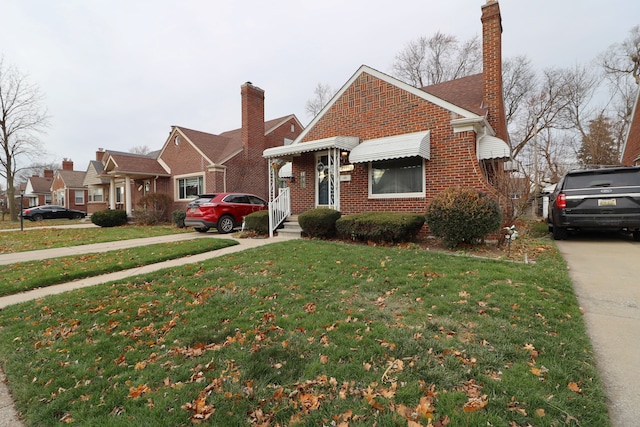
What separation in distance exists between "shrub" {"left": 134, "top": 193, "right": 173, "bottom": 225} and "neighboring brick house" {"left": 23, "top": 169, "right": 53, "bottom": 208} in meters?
43.2

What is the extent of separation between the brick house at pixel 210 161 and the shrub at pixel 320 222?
1016cm

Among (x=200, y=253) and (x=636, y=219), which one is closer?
(x=636, y=219)

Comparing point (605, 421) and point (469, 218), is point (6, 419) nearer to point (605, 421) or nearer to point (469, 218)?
point (605, 421)

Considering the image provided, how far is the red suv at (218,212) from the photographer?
12.1 m

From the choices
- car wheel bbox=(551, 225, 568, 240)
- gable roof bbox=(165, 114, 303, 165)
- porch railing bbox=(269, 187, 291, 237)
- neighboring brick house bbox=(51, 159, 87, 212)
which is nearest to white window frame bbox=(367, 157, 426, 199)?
porch railing bbox=(269, 187, 291, 237)

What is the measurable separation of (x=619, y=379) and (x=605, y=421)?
0.70 meters

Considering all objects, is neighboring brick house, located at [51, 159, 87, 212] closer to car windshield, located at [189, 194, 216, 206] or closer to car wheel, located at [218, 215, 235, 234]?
car windshield, located at [189, 194, 216, 206]

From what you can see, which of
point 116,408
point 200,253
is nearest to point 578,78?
point 200,253

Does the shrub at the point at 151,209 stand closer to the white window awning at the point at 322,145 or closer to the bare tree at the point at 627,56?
the white window awning at the point at 322,145

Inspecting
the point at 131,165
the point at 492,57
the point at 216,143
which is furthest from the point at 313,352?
the point at 131,165

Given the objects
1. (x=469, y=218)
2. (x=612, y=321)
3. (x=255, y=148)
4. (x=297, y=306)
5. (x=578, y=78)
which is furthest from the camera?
(x=578, y=78)

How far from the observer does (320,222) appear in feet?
29.6

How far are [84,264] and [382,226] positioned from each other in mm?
7008

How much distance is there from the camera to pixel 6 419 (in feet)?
7.18
